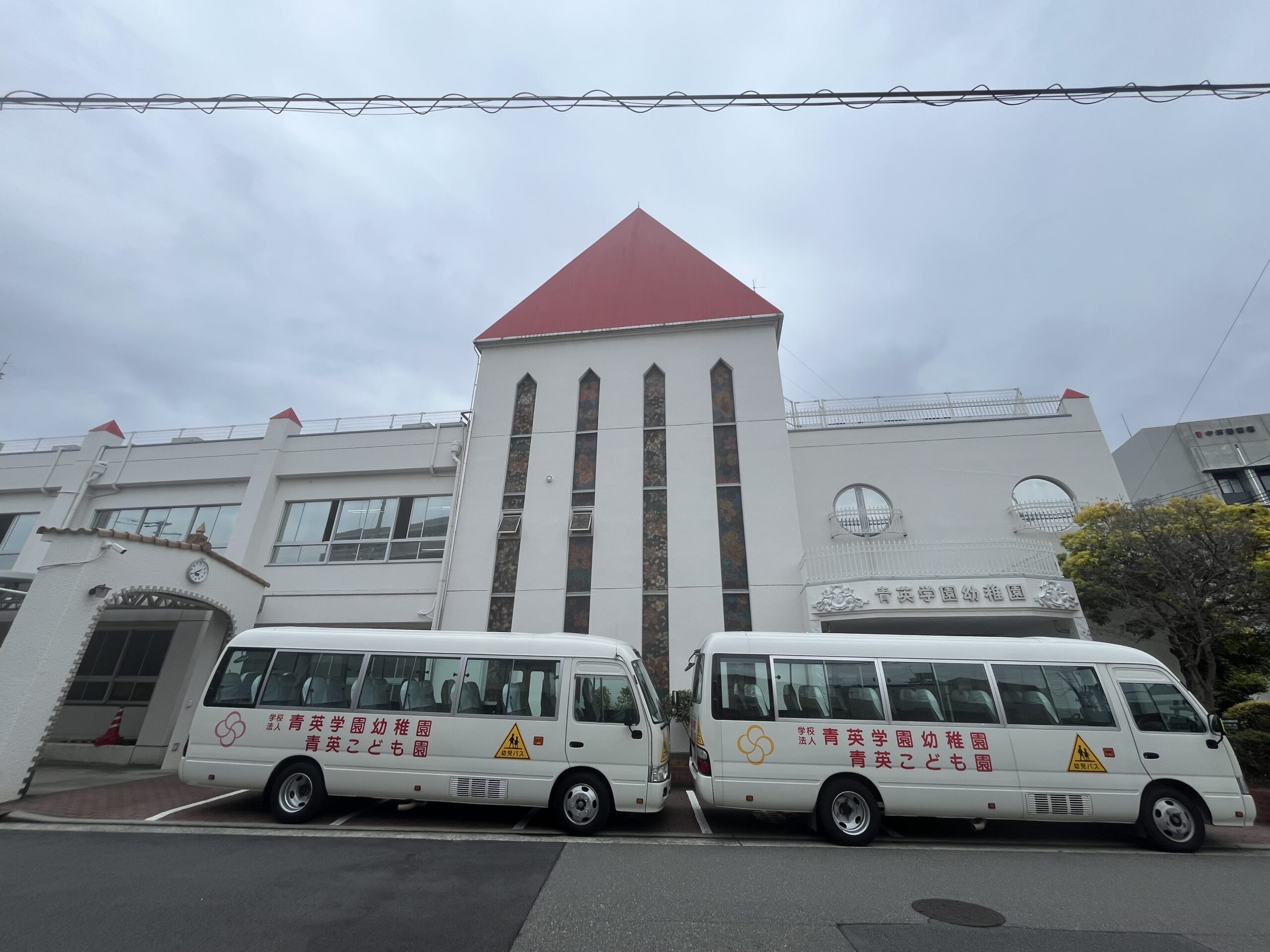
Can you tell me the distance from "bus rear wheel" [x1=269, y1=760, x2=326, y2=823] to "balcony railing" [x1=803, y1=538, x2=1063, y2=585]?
359 inches

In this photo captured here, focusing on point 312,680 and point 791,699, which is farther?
point 312,680

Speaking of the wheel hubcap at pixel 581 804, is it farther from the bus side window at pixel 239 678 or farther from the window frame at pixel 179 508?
the window frame at pixel 179 508

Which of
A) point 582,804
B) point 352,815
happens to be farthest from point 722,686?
point 352,815

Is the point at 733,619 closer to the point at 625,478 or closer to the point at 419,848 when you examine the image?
the point at 625,478

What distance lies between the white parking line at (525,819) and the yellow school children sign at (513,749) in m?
0.86

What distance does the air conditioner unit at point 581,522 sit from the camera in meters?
13.4

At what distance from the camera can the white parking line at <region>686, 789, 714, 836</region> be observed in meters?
6.89

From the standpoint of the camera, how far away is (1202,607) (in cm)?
1007

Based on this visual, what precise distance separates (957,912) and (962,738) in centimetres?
263

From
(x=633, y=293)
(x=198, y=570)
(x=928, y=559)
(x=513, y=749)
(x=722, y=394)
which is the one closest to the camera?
(x=513, y=749)

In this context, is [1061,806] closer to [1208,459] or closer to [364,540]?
[364,540]

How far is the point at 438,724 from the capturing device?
281 inches

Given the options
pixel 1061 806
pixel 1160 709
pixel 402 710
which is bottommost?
pixel 1061 806

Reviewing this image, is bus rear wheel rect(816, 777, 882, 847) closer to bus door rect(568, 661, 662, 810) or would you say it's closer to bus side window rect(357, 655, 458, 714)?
bus door rect(568, 661, 662, 810)
